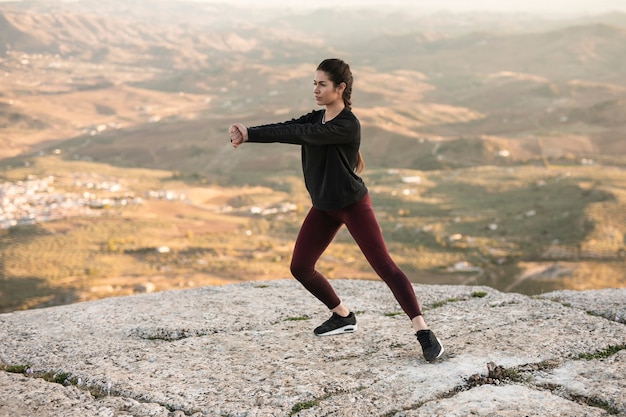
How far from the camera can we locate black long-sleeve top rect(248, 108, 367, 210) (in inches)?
212

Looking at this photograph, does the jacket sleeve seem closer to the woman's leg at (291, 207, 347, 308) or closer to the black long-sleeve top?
the black long-sleeve top

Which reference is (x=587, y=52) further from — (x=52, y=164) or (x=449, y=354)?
(x=449, y=354)

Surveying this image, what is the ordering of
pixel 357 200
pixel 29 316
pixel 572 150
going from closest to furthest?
pixel 357 200
pixel 29 316
pixel 572 150

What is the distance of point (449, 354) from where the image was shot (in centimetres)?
591

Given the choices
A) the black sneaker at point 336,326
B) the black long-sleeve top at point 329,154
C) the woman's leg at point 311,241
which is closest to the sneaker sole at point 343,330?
the black sneaker at point 336,326

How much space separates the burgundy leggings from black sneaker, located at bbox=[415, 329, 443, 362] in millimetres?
189

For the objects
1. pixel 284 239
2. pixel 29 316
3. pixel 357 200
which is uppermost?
pixel 357 200

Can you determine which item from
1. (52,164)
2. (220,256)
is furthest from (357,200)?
(52,164)

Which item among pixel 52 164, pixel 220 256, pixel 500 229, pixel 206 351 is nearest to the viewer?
pixel 206 351

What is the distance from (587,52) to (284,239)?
6280 inches

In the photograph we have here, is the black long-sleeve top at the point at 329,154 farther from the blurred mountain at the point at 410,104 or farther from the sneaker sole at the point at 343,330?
the blurred mountain at the point at 410,104

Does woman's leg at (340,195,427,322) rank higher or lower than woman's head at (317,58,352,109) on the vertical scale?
lower

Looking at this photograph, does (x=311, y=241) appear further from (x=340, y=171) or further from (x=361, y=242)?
(x=340, y=171)

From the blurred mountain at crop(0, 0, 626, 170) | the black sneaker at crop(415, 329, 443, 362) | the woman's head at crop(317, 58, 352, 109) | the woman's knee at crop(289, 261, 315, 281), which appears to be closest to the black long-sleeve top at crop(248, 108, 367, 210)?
the woman's head at crop(317, 58, 352, 109)
